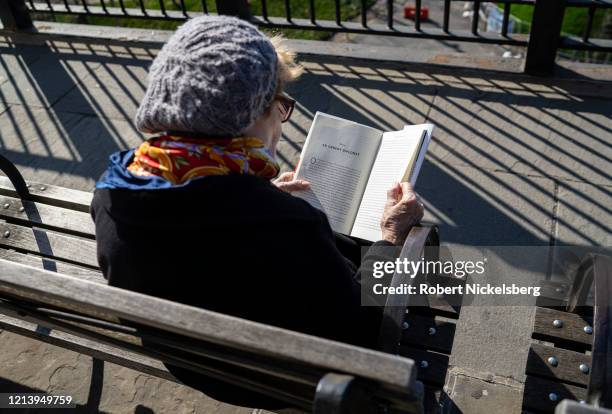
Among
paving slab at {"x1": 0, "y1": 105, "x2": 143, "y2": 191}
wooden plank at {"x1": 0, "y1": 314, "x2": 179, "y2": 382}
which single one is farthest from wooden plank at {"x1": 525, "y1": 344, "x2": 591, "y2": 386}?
paving slab at {"x1": 0, "y1": 105, "x2": 143, "y2": 191}

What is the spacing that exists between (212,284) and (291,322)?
0.76 feet

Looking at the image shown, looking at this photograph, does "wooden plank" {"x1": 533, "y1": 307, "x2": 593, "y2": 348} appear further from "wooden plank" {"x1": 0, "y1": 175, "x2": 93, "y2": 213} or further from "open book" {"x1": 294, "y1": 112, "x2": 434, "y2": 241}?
"wooden plank" {"x1": 0, "y1": 175, "x2": 93, "y2": 213}

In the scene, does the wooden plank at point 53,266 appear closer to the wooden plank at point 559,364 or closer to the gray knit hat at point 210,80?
the gray knit hat at point 210,80

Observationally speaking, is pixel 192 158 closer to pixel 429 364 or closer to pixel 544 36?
pixel 429 364

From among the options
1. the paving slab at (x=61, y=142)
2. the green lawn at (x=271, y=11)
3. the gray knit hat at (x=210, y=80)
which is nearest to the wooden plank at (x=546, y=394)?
the gray knit hat at (x=210, y=80)

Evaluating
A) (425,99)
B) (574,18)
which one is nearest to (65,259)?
(425,99)

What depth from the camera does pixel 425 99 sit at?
3.90 m

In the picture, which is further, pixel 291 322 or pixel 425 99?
pixel 425 99

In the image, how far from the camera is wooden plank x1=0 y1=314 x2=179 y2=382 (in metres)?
1.94

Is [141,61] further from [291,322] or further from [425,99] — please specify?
[291,322]

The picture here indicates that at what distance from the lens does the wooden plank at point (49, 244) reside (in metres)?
2.30

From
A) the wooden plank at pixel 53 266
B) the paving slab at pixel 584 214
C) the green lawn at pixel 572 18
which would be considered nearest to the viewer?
the wooden plank at pixel 53 266

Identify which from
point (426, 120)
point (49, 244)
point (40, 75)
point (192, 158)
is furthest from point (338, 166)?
point (40, 75)

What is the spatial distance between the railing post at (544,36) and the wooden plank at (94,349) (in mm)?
3242
